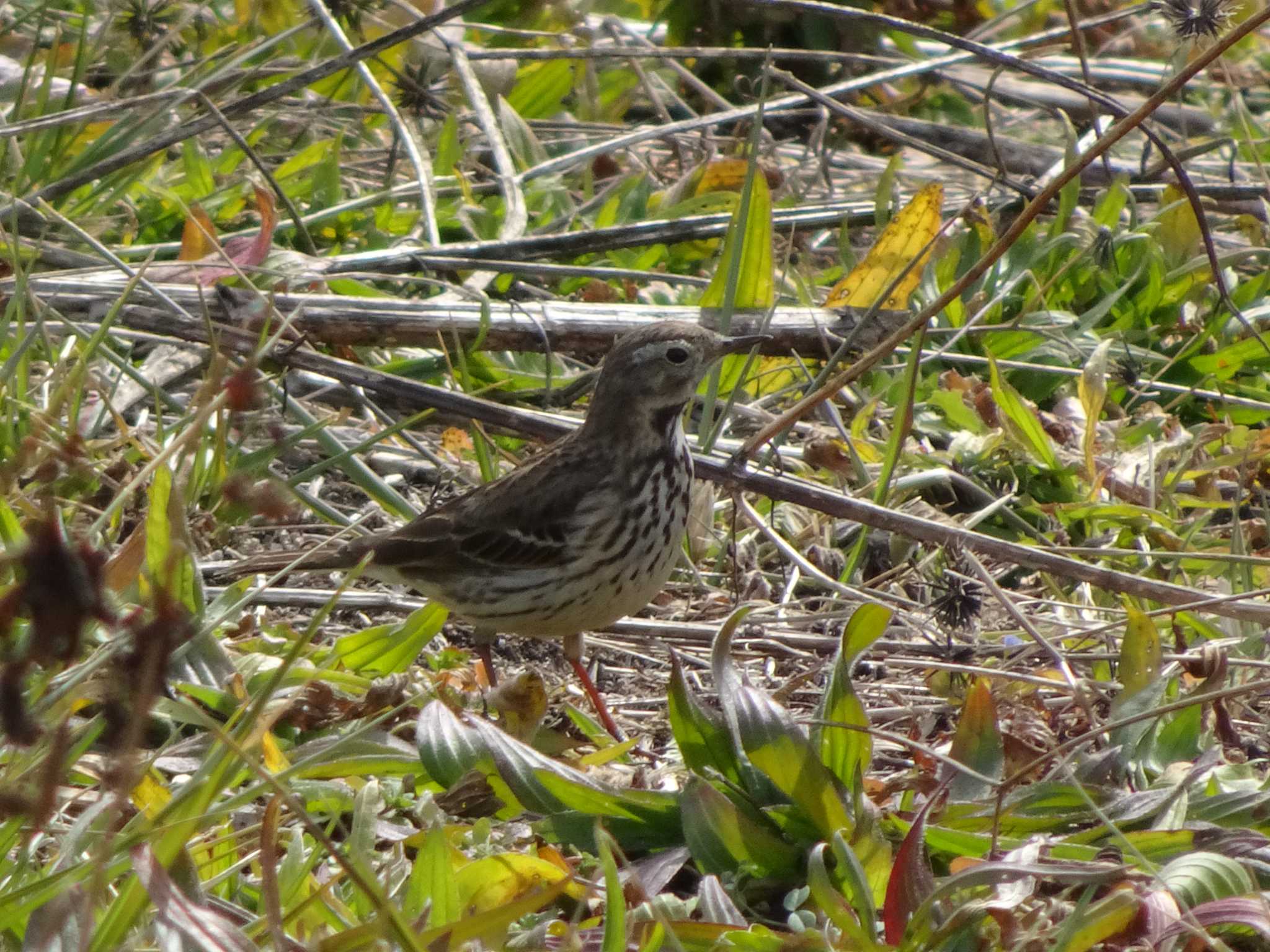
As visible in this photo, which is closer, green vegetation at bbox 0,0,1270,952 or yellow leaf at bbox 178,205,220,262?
green vegetation at bbox 0,0,1270,952

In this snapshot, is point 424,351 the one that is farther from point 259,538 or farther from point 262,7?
point 262,7

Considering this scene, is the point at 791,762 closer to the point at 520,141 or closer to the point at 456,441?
the point at 456,441

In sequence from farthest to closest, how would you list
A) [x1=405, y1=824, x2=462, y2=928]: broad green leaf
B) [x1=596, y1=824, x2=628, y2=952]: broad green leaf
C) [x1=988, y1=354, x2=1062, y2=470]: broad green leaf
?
[x1=988, y1=354, x2=1062, y2=470]: broad green leaf, [x1=405, y1=824, x2=462, y2=928]: broad green leaf, [x1=596, y1=824, x2=628, y2=952]: broad green leaf

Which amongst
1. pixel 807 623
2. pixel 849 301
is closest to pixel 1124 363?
pixel 849 301

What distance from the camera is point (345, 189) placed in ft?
22.0

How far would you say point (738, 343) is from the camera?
4.73 meters

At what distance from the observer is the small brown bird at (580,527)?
4.41m

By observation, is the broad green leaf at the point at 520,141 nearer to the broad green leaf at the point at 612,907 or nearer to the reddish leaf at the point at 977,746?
the reddish leaf at the point at 977,746

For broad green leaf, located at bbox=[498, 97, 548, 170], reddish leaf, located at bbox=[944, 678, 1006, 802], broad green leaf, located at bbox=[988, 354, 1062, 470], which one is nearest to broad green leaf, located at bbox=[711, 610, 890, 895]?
reddish leaf, located at bbox=[944, 678, 1006, 802]

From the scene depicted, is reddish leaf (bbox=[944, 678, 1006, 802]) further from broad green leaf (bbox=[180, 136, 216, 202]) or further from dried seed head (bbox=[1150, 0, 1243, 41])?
broad green leaf (bbox=[180, 136, 216, 202])

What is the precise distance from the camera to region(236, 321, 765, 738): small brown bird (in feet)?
14.5

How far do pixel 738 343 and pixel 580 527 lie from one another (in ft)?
2.41

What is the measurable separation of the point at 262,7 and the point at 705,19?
90.3 inches

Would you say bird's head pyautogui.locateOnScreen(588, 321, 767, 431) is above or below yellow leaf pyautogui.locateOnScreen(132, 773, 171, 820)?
above
